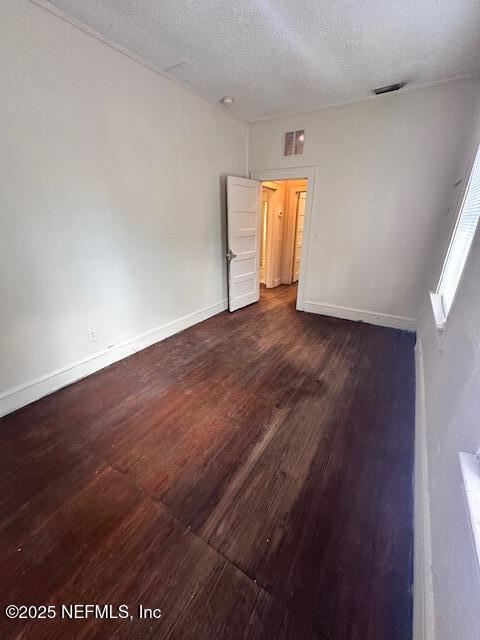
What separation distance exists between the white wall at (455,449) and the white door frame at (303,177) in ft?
7.71

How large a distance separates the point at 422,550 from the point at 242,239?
12.0ft

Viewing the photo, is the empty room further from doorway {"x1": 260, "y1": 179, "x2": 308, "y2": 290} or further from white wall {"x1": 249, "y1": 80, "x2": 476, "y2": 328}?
doorway {"x1": 260, "y1": 179, "x2": 308, "y2": 290}

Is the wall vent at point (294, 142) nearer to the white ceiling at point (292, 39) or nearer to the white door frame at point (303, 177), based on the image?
the white door frame at point (303, 177)

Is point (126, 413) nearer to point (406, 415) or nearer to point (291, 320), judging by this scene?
point (406, 415)

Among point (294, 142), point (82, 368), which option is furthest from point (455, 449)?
point (294, 142)

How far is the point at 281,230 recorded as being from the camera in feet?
17.2

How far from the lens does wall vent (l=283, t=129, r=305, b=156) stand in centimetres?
342

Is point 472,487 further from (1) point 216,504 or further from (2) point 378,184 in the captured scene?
(2) point 378,184

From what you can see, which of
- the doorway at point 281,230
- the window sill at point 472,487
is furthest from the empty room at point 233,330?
the doorway at point 281,230

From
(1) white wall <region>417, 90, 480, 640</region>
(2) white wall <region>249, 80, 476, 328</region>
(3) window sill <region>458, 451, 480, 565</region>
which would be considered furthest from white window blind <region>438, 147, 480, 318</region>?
(3) window sill <region>458, 451, 480, 565</region>

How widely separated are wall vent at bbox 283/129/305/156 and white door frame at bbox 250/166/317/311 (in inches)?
7.7

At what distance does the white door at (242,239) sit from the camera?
3.62 m

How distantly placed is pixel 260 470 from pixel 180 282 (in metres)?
2.39

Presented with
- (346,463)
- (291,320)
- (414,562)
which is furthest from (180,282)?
(414,562)
